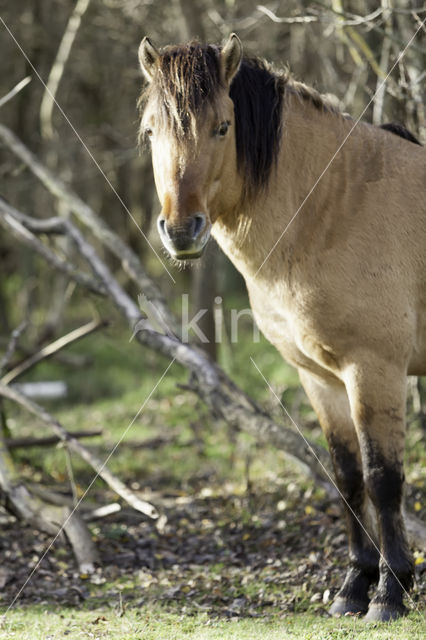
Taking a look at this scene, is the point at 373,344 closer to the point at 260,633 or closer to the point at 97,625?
the point at 260,633

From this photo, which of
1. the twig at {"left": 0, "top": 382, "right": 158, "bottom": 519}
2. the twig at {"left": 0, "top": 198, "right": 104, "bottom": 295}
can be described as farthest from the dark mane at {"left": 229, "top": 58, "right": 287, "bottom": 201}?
the twig at {"left": 0, "top": 198, "right": 104, "bottom": 295}

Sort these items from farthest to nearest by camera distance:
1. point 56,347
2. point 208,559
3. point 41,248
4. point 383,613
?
point 56,347 → point 41,248 → point 208,559 → point 383,613

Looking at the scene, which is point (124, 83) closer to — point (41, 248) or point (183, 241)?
point (41, 248)

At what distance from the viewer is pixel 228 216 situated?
12.9 ft

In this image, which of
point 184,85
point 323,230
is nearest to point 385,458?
point 323,230

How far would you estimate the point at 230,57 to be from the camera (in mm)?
3648

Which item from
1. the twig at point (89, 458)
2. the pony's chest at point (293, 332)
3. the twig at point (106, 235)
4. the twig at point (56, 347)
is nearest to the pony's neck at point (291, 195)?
the pony's chest at point (293, 332)

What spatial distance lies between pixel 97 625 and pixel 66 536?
1.16m

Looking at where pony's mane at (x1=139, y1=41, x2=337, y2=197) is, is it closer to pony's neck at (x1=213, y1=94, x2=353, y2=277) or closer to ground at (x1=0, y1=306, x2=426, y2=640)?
pony's neck at (x1=213, y1=94, x2=353, y2=277)

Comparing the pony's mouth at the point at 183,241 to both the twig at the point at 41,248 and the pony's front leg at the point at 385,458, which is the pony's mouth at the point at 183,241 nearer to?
the pony's front leg at the point at 385,458

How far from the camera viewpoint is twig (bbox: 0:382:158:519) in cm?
454

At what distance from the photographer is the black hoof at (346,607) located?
3.83 m

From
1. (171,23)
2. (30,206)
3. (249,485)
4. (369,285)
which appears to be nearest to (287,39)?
(171,23)

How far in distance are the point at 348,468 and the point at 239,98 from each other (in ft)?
6.99
